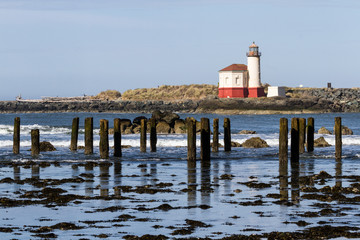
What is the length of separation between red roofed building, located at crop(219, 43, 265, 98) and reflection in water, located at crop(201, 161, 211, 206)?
94.6 metres

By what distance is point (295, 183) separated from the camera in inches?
785

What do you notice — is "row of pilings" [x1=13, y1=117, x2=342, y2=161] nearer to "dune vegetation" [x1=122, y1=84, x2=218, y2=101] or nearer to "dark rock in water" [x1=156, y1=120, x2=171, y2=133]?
"dark rock in water" [x1=156, y1=120, x2=171, y2=133]

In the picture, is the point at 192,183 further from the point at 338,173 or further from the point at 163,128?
the point at 163,128

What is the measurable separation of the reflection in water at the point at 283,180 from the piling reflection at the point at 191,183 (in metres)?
2.19

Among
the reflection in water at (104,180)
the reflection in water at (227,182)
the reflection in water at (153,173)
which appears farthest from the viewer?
the reflection in water at (153,173)

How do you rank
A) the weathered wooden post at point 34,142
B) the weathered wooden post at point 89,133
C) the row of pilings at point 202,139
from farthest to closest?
the weathered wooden post at point 34,142, the weathered wooden post at point 89,133, the row of pilings at point 202,139

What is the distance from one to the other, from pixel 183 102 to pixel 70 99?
38.5 meters

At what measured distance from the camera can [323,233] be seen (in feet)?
41.4

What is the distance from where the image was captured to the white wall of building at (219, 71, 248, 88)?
121188 millimetres

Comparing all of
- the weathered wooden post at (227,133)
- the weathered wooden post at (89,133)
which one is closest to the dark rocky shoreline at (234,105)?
the weathered wooden post at (227,133)

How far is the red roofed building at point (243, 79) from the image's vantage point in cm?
12006

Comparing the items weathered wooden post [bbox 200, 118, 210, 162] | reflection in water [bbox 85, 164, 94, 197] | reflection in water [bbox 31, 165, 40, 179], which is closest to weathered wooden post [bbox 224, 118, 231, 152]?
weathered wooden post [bbox 200, 118, 210, 162]

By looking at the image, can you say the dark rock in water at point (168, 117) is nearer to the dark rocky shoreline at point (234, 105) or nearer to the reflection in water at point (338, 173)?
the reflection in water at point (338, 173)

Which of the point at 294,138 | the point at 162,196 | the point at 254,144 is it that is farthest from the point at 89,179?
the point at 254,144
